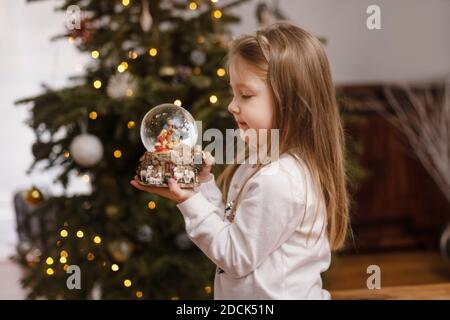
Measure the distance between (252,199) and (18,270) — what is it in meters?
2.74

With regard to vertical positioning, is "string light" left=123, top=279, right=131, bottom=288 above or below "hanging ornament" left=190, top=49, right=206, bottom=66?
below

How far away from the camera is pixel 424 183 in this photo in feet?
11.6

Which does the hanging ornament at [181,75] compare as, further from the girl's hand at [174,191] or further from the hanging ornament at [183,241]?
the girl's hand at [174,191]

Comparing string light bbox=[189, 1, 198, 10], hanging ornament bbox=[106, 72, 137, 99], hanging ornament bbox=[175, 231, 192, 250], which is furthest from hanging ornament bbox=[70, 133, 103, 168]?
string light bbox=[189, 1, 198, 10]

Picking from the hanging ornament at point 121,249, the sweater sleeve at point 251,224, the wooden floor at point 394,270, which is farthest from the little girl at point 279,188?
the wooden floor at point 394,270

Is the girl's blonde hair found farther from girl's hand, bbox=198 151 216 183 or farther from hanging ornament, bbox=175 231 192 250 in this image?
hanging ornament, bbox=175 231 192 250

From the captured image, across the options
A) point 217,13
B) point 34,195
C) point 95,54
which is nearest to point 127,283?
point 34,195

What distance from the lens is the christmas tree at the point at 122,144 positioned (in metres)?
1.98

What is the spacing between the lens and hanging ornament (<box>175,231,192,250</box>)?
2051mm

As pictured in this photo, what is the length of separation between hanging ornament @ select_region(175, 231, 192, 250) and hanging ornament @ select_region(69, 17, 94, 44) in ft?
2.41

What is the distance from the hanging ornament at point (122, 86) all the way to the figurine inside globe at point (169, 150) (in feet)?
2.96

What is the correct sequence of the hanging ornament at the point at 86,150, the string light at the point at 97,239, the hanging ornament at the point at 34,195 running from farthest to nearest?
the hanging ornament at the point at 34,195 → the string light at the point at 97,239 → the hanging ornament at the point at 86,150
